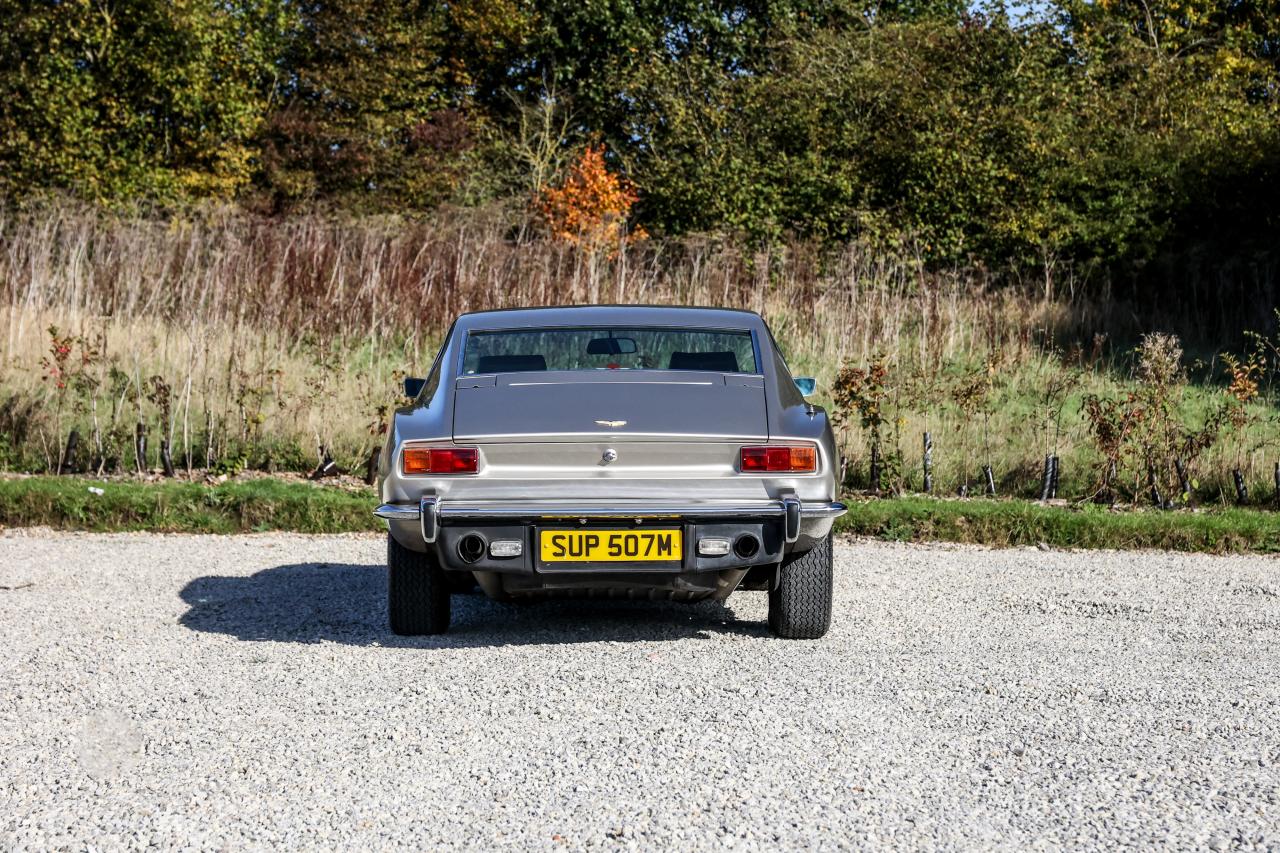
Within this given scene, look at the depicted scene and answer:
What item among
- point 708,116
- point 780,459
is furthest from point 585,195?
point 780,459

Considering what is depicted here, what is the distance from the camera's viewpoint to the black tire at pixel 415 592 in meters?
6.31

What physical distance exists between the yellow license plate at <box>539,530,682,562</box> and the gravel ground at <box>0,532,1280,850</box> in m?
A: 0.45

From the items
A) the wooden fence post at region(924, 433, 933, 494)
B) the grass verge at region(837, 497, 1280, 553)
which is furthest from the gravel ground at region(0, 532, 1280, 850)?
the wooden fence post at region(924, 433, 933, 494)

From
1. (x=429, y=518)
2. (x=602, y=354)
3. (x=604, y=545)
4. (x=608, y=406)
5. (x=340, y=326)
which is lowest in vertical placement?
(x=604, y=545)

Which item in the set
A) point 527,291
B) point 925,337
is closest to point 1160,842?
point 925,337

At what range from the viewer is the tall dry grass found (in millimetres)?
12195

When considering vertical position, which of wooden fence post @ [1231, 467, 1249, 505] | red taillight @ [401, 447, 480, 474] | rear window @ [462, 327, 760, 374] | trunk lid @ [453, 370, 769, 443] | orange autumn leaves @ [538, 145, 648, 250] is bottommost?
wooden fence post @ [1231, 467, 1249, 505]

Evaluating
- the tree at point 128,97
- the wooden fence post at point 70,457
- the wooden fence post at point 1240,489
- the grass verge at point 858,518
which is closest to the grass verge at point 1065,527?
the grass verge at point 858,518

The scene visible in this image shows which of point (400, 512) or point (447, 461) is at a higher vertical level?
point (447, 461)

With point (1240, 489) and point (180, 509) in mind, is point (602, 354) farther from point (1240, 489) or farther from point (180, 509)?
point (1240, 489)

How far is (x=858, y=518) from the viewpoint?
1033 centimetres

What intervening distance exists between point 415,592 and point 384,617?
2.58ft

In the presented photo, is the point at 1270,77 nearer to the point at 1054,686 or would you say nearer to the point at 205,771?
the point at 1054,686

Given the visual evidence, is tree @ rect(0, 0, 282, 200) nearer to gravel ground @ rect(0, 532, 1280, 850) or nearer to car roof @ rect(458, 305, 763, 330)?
car roof @ rect(458, 305, 763, 330)
